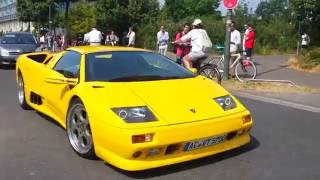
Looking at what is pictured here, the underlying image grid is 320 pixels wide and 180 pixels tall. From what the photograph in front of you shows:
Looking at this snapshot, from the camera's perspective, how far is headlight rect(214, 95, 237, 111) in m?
5.75

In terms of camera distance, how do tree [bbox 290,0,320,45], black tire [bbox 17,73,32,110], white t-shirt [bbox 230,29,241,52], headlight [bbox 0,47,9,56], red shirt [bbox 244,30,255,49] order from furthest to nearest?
tree [bbox 290,0,320,45] < headlight [bbox 0,47,9,56] < red shirt [bbox 244,30,255,49] < white t-shirt [bbox 230,29,241,52] < black tire [bbox 17,73,32,110]

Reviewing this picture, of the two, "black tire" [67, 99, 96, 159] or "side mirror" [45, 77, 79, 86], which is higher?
"side mirror" [45, 77, 79, 86]

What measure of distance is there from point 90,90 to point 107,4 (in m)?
34.8

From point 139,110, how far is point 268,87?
761 cm

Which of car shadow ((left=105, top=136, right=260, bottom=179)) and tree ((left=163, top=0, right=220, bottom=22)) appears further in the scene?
tree ((left=163, top=0, right=220, bottom=22))

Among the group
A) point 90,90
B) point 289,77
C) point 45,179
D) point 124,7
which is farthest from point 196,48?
point 124,7

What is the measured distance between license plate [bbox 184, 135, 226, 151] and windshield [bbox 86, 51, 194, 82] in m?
1.23

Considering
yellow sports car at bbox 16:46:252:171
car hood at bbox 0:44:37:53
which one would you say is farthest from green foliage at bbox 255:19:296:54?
yellow sports car at bbox 16:46:252:171

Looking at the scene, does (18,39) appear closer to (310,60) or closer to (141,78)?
(310,60)

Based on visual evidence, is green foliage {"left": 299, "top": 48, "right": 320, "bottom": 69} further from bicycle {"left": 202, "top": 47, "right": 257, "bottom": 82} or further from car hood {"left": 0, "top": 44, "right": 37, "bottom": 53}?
car hood {"left": 0, "top": 44, "right": 37, "bottom": 53}

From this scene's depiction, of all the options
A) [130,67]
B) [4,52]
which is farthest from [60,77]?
[4,52]

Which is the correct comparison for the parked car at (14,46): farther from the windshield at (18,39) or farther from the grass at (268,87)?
the grass at (268,87)

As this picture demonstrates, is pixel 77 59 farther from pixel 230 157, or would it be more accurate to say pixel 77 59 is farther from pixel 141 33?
pixel 141 33

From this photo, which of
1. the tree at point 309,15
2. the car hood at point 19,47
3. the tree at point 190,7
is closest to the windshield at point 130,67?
the car hood at point 19,47
